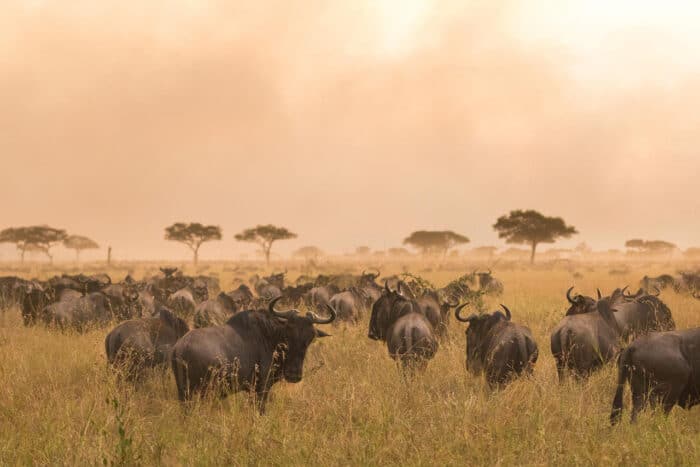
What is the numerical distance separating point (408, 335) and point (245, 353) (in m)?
2.64

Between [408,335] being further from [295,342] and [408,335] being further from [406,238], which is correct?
[406,238]

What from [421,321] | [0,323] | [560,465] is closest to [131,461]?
[560,465]

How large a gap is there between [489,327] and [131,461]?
4.84m

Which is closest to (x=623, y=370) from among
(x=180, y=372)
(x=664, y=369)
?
(x=664, y=369)

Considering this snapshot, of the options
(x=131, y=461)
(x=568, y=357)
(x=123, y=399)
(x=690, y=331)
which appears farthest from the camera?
(x=568, y=357)

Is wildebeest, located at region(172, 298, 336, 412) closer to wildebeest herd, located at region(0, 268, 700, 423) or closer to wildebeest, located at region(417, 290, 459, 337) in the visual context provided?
wildebeest herd, located at region(0, 268, 700, 423)

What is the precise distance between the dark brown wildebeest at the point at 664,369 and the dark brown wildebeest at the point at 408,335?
2.93 metres

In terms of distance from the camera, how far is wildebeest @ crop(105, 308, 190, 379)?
732 cm

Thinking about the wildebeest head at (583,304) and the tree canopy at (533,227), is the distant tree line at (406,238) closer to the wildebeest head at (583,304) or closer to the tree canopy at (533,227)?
the tree canopy at (533,227)

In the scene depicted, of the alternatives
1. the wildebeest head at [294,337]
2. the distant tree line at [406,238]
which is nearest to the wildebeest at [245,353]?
the wildebeest head at [294,337]

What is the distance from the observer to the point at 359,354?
9539 millimetres

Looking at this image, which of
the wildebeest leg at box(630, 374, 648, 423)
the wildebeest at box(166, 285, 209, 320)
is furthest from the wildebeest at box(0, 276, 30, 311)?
the wildebeest leg at box(630, 374, 648, 423)

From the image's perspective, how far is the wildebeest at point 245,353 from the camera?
6.23m

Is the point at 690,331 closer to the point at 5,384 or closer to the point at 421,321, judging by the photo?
the point at 421,321
